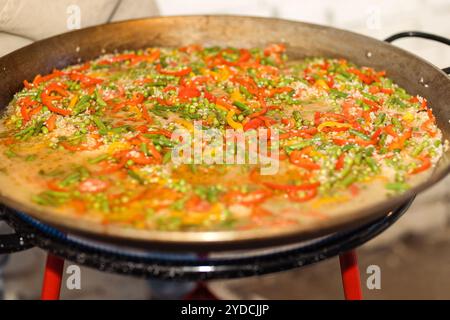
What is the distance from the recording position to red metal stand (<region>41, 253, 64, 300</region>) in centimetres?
221

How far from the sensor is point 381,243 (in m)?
4.58

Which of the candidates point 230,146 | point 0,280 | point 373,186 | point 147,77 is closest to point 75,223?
point 230,146

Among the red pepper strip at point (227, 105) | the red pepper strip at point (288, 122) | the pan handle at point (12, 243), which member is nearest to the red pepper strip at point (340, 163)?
the red pepper strip at point (288, 122)

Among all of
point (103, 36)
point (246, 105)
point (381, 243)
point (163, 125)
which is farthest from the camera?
point (381, 243)

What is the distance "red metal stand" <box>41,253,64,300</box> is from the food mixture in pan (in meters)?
0.39

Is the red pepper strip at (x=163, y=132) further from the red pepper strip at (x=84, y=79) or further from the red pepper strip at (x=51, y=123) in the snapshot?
the red pepper strip at (x=84, y=79)

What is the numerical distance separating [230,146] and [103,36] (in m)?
1.28

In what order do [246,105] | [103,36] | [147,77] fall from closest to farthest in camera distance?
[246,105], [147,77], [103,36]

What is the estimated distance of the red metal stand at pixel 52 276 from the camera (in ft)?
7.23

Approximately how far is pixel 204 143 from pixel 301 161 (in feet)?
1.30

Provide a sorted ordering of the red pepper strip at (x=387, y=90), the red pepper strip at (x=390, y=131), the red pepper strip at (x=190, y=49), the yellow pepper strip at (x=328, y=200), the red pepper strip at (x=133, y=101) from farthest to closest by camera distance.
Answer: the red pepper strip at (x=190, y=49)
the red pepper strip at (x=387, y=90)
the red pepper strip at (x=133, y=101)
the red pepper strip at (x=390, y=131)
the yellow pepper strip at (x=328, y=200)

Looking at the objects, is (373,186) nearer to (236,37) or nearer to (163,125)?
(163,125)

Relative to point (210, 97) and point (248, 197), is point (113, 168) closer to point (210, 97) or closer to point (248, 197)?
point (248, 197)

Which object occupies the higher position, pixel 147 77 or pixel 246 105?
pixel 147 77
